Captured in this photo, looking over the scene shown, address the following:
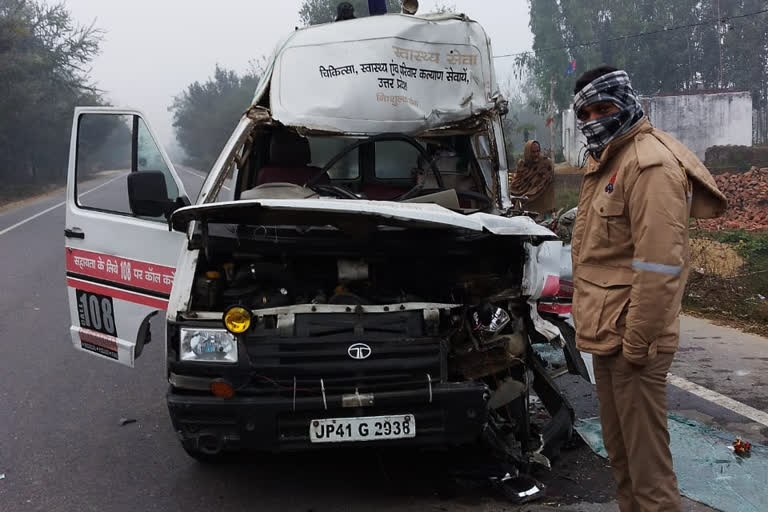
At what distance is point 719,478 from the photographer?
3.71 meters

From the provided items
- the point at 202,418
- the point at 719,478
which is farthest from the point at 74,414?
the point at 719,478

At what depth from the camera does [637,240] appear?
8.66ft

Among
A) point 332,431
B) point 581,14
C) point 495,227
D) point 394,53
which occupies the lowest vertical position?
point 332,431

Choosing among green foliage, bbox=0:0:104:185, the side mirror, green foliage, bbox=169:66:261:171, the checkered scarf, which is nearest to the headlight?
the side mirror

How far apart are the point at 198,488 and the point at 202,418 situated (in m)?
0.74

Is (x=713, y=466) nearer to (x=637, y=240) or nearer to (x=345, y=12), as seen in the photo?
(x=637, y=240)

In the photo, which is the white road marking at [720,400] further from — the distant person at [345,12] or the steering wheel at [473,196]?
the distant person at [345,12]

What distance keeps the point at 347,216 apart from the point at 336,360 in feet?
2.31

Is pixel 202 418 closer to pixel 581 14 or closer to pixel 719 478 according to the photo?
pixel 719 478

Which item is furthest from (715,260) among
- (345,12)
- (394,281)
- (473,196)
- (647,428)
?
(647,428)

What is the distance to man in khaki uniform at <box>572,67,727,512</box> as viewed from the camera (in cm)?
260

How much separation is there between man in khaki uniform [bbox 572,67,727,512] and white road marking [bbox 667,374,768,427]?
→ 2052 mm

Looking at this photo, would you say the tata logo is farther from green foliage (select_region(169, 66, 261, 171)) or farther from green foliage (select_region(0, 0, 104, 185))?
green foliage (select_region(169, 66, 261, 171))

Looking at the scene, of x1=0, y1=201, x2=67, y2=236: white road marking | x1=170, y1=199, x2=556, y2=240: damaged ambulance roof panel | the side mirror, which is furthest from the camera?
x1=0, y1=201, x2=67, y2=236: white road marking
